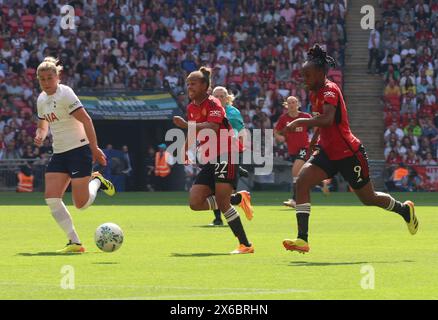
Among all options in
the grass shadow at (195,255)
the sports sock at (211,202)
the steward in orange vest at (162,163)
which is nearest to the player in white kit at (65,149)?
the grass shadow at (195,255)

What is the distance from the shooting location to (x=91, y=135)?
14.7 metres

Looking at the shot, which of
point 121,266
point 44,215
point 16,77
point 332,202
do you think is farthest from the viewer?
point 16,77

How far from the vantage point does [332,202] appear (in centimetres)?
2872

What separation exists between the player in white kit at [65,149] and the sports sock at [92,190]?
3cm

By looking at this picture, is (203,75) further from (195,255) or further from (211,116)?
(195,255)

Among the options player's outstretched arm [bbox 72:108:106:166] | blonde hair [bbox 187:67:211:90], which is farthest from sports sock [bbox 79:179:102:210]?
blonde hair [bbox 187:67:211:90]

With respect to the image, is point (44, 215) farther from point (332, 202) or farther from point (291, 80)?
point (291, 80)

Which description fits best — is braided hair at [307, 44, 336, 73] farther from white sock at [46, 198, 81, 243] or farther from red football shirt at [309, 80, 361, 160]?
white sock at [46, 198, 81, 243]

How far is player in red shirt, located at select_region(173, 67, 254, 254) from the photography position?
1455 cm

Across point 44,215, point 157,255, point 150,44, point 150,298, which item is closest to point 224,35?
point 150,44

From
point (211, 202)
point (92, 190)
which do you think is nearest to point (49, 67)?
point (92, 190)

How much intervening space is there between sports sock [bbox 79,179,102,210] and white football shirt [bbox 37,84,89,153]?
0.66 meters

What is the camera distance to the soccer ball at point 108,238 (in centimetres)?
1466
